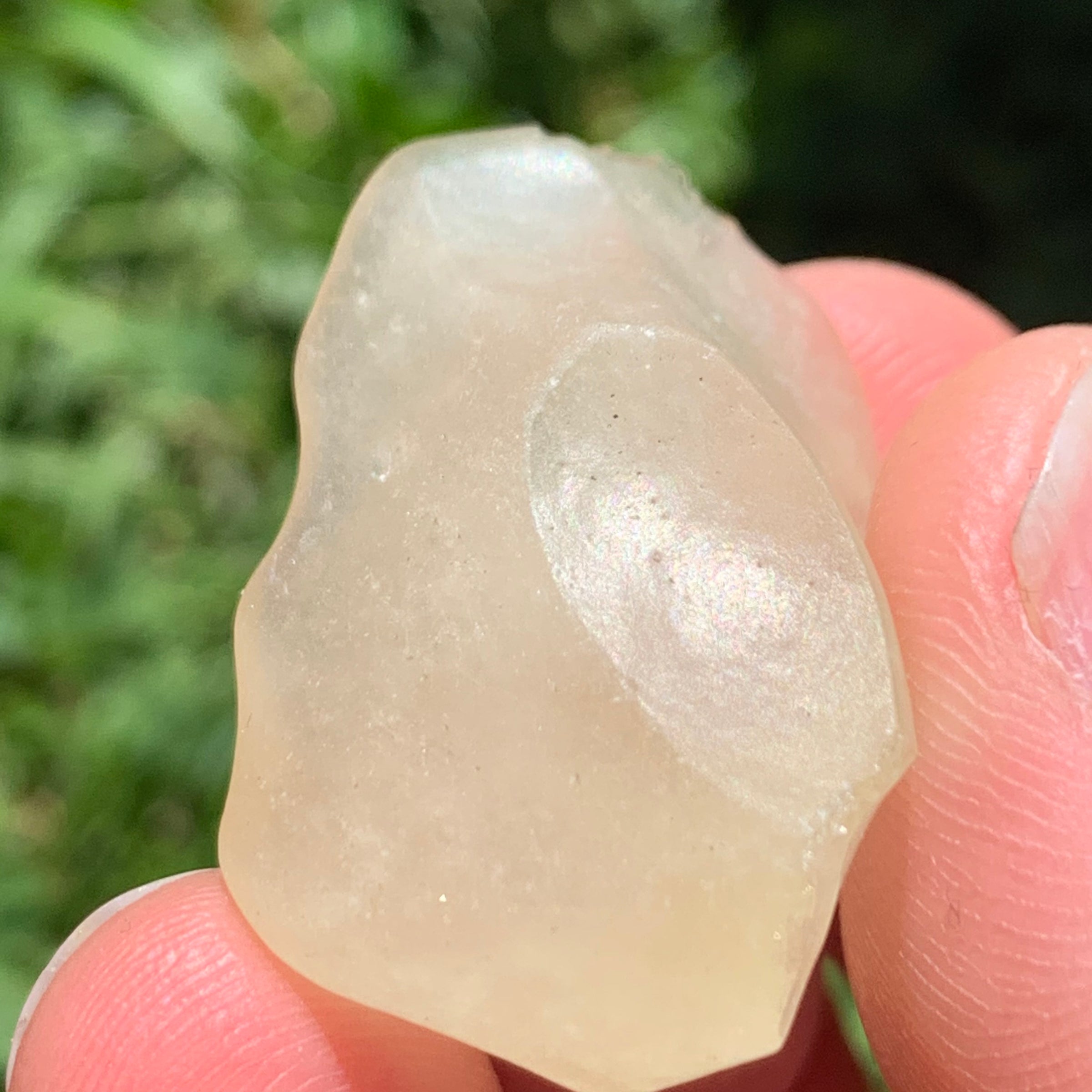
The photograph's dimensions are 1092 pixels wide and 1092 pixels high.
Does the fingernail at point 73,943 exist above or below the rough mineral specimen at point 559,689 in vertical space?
below

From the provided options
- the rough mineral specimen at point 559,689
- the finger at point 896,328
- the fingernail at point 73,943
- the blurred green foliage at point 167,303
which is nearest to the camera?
the rough mineral specimen at point 559,689

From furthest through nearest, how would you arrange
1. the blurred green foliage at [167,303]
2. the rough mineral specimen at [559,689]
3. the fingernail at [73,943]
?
the blurred green foliage at [167,303] < the fingernail at [73,943] < the rough mineral specimen at [559,689]

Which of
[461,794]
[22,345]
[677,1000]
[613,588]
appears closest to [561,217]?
[613,588]

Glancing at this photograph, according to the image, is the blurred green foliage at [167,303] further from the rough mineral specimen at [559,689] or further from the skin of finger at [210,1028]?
the rough mineral specimen at [559,689]

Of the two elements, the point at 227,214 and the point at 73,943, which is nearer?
the point at 73,943

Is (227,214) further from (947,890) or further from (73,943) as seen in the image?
(947,890)

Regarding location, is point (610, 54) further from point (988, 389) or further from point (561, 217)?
point (988, 389)

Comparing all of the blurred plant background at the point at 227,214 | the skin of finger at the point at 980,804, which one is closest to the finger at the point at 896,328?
the skin of finger at the point at 980,804

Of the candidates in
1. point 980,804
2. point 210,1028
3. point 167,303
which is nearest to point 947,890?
point 980,804
